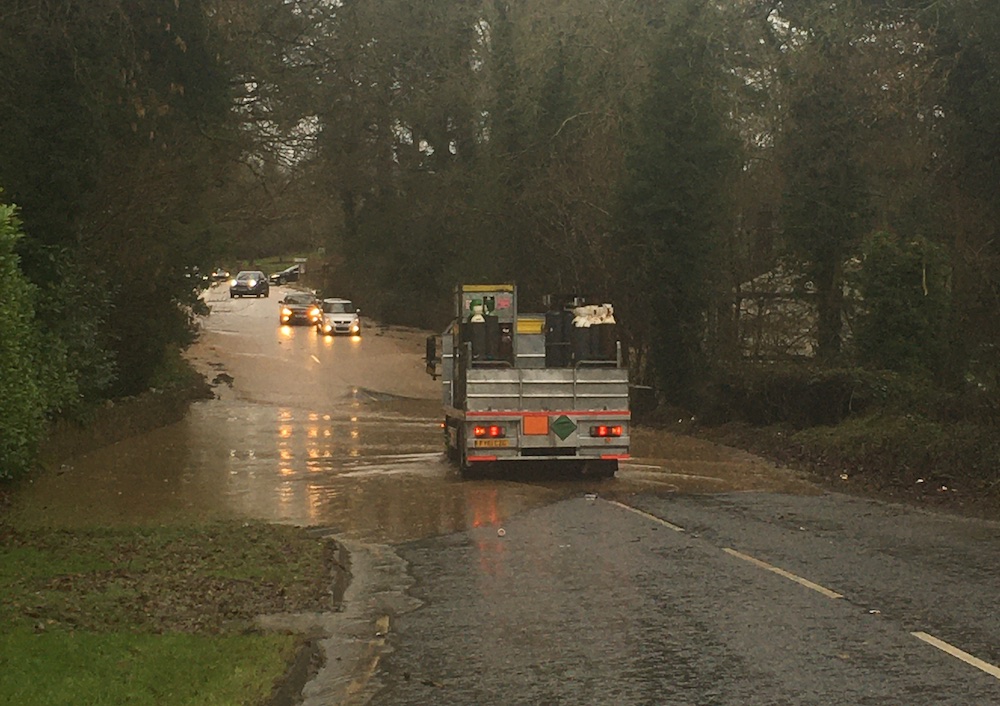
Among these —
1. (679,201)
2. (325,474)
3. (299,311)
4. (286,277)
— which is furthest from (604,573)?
(286,277)

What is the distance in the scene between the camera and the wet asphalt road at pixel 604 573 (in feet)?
28.7

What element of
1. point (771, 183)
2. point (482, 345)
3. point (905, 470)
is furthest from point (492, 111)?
point (905, 470)

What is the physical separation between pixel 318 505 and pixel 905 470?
908 cm

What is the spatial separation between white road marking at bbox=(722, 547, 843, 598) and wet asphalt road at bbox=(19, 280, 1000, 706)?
0.09ft

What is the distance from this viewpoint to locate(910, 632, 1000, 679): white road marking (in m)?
8.67

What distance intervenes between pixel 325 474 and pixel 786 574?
37.6 ft

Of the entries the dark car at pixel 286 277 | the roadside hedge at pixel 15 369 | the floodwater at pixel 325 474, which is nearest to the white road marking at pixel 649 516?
the floodwater at pixel 325 474

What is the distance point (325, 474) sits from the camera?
22.5m

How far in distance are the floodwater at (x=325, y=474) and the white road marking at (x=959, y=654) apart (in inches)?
286

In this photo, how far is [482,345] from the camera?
22656 millimetres

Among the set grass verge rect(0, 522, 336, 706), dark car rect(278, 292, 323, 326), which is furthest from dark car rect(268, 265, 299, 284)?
grass verge rect(0, 522, 336, 706)

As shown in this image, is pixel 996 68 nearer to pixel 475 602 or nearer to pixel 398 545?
pixel 398 545

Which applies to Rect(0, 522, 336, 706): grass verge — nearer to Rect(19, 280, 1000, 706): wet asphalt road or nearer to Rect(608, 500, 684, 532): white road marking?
Rect(19, 280, 1000, 706): wet asphalt road

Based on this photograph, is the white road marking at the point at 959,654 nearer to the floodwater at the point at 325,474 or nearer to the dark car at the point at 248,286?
the floodwater at the point at 325,474
